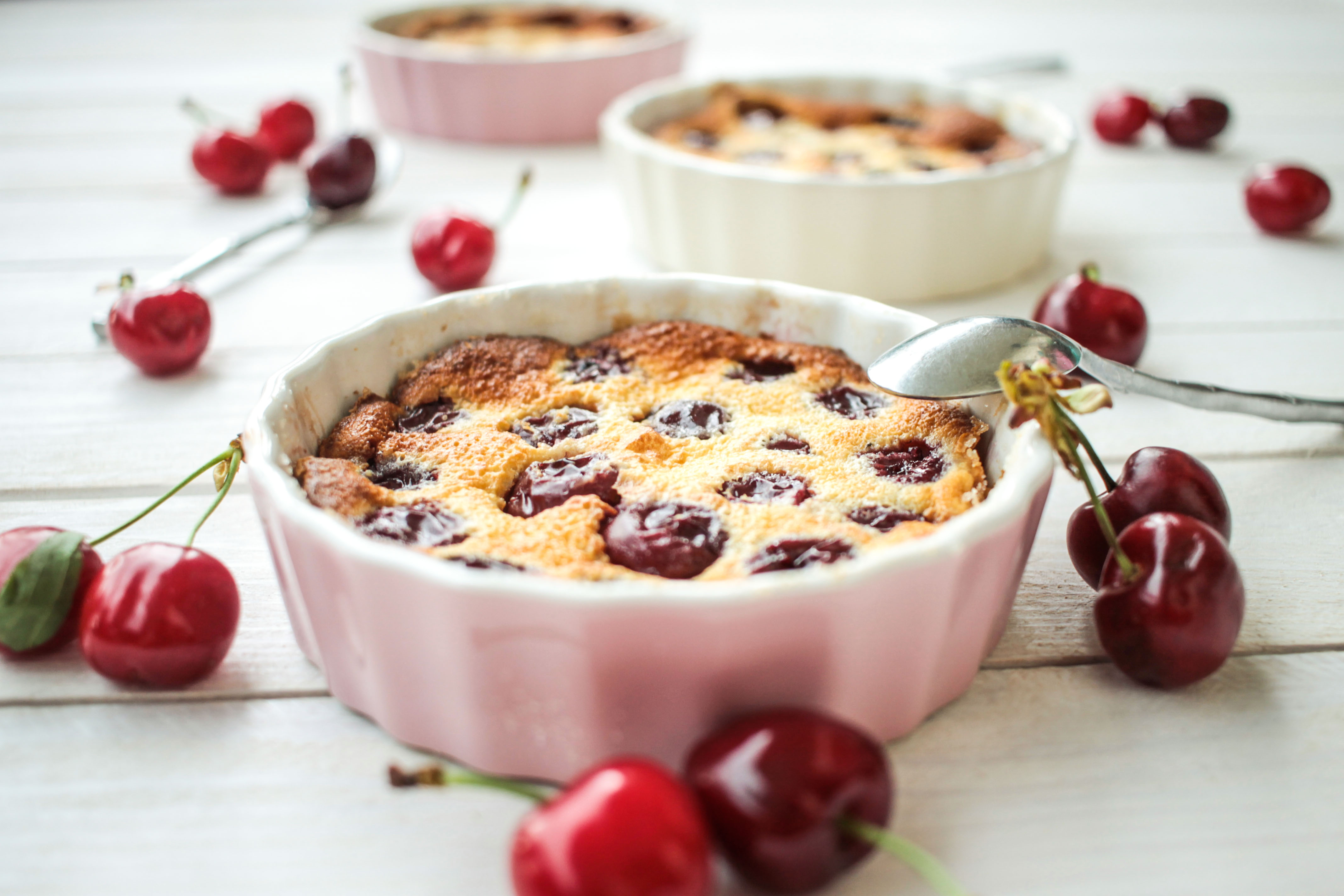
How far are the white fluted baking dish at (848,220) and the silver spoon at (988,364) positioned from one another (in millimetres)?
597

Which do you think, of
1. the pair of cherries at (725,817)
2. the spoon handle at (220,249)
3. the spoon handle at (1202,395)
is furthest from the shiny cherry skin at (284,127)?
the pair of cherries at (725,817)

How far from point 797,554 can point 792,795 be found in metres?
0.24

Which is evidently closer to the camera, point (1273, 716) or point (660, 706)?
point (660, 706)

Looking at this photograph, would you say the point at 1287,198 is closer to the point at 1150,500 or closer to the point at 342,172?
the point at 1150,500

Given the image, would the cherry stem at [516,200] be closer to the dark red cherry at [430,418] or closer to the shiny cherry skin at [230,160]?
the shiny cherry skin at [230,160]

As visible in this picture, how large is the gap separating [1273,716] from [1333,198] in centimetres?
159

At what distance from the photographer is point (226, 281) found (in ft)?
6.03

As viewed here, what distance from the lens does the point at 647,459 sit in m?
1.05

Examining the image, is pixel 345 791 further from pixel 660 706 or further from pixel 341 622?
pixel 660 706

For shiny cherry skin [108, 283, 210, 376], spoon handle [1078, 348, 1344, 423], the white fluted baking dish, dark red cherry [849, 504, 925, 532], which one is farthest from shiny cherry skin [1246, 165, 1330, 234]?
shiny cherry skin [108, 283, 210, 376]

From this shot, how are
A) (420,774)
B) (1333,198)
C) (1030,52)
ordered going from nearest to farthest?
(420,774)
(1333,198)
(1030,52)

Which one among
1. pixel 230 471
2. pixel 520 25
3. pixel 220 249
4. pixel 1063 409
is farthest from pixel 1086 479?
pixel 520 25

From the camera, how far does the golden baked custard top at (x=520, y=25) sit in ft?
8.61

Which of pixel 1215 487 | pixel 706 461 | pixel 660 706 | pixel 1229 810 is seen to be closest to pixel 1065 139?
pixel 1215 487
